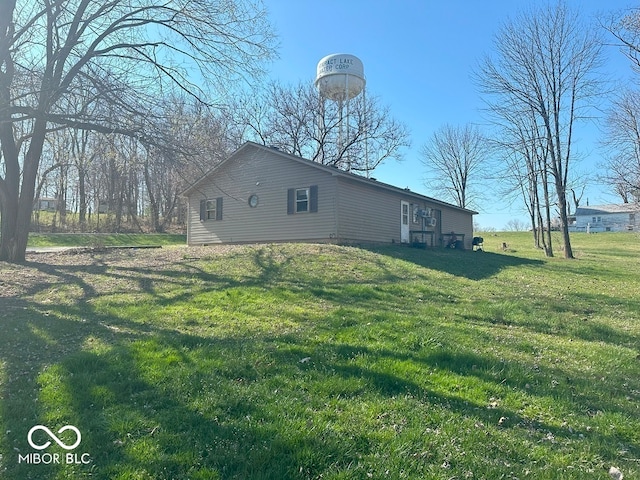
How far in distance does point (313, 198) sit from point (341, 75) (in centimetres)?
1508

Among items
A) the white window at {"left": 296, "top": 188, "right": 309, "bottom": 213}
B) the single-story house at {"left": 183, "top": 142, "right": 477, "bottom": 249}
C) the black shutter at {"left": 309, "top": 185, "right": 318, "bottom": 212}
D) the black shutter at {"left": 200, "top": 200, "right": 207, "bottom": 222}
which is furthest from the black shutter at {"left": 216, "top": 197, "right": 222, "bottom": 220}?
the black shutter at {"left": 309, "top": 185, "right": 318, "bottom": 212}

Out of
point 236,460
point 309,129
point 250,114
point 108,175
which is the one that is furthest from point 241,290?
point 108,175

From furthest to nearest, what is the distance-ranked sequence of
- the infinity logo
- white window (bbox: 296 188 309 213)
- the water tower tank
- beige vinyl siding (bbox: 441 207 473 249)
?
the water tower tank → beige vinyl siding (bbox: 441 207 473 249) → white window (bbox: 296 188 309 213) → the infinity logo

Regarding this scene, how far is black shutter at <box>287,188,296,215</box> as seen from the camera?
18.2 m

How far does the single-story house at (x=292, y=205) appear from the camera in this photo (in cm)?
1736

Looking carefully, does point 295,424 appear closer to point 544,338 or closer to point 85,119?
point 544,338

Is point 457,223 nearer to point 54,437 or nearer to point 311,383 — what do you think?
point 311,383

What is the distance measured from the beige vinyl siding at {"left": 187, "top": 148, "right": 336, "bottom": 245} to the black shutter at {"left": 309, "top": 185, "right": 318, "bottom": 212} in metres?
0.14

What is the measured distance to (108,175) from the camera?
3944 centimetres

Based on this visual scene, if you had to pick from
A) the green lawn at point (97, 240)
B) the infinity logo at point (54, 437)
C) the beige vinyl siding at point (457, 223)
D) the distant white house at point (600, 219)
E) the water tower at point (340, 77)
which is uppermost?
the water tower at point (340, 77)

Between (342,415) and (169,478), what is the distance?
1413 mm

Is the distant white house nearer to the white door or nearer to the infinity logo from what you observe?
the white door

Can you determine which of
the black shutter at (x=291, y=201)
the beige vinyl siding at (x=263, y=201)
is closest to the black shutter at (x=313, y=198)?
the beige vinyl siding at (x=263, y=201)

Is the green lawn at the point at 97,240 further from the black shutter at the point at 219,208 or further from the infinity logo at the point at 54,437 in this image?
the infinity logo at the point at 54,437
